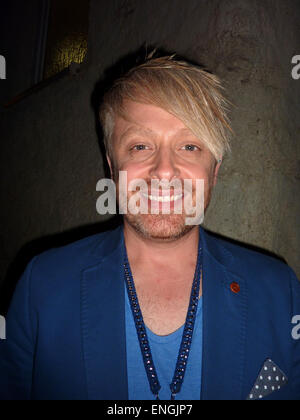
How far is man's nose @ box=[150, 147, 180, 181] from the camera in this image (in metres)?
1.27

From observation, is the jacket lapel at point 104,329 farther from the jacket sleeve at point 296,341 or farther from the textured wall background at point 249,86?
the textured wall background at point 249,86

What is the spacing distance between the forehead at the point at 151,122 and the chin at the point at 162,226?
396 mm

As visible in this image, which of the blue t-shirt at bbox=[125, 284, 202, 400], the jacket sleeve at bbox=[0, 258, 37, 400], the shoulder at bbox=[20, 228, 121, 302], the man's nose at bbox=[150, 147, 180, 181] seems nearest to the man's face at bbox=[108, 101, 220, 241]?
the man's nose at bbox=[150, 147, 180, 181]

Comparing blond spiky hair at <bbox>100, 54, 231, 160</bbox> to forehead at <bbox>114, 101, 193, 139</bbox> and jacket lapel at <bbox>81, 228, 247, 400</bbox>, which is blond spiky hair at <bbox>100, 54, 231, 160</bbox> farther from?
jacket lapel at <bbox>81, 228, 247, 400</bbox>

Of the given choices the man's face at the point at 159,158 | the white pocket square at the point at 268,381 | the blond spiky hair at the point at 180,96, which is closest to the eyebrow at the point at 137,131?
the man's face at the point at 159,158

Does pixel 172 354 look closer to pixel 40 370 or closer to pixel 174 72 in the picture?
pixel 40 370

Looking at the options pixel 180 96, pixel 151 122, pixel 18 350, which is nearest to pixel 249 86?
pixel 180 96

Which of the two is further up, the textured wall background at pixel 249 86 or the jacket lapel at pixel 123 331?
the textured wall background at pixel 249 86

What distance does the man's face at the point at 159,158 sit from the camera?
1.30 meters

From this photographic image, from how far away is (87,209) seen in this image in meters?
2.66

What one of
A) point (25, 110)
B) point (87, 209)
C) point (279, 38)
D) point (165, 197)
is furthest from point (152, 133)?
point (25, 110)

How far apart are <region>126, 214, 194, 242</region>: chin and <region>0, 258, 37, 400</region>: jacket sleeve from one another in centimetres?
63

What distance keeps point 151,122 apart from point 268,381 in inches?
51.1

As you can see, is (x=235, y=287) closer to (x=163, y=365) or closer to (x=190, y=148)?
(x=163, y=365)
